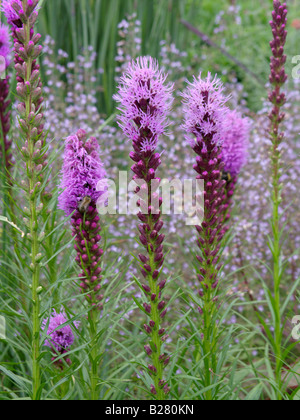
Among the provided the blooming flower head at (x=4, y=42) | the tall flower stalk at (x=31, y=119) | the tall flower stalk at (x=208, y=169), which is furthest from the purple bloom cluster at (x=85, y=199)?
the blooming flower head at (x=4, y=42)

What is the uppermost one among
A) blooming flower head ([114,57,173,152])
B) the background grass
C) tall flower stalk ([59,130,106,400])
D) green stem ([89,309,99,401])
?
the background grass

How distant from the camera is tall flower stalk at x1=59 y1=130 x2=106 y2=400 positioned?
6.73 ft

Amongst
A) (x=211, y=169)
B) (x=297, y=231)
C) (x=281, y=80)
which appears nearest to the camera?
(x=211, y=169)

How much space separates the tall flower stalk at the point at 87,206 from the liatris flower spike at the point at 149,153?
10.4 inches

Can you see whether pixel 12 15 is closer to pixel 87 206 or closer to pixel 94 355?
pixel 87 206

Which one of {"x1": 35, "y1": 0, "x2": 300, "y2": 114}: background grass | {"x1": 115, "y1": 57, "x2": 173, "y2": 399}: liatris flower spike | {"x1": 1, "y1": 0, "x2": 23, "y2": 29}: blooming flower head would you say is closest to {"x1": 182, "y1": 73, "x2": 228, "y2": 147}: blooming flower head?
{"x1": 115, "y1": 57, "x2": 173, "y2": 399}: liatris flower spike

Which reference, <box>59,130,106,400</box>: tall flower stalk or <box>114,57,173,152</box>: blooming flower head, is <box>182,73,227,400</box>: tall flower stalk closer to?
<box>114,57,173,152</box>: blooming flower head

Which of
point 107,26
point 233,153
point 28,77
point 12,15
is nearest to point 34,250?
point 28,77

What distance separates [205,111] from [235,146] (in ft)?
3.00

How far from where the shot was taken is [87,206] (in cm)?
208

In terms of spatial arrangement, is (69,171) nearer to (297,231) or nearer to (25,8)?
(25,8)

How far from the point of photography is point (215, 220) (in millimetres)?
2051

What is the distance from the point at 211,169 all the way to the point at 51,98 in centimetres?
326
